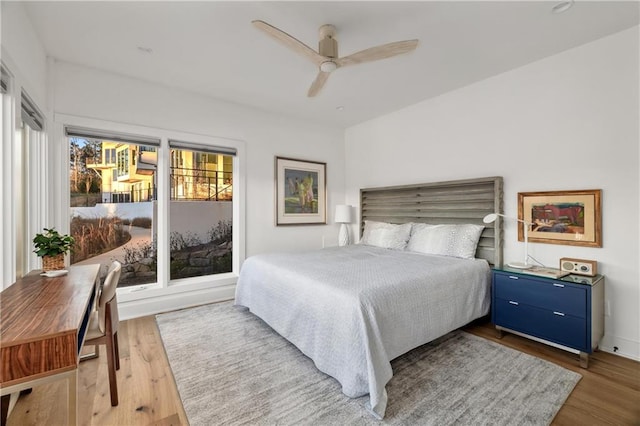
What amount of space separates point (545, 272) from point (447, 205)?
1.30 meters

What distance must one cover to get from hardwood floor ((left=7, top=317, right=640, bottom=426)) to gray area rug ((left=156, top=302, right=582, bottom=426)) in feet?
0.28

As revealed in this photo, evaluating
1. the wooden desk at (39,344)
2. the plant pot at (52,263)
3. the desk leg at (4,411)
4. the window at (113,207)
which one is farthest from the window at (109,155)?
the desk leg at (4,411)

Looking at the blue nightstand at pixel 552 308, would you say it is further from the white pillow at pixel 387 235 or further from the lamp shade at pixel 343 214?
the lamp shade at pixel 343 214

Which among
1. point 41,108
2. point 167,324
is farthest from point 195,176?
point 167,324

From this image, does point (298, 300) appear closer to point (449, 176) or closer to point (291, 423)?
point (291, 423)

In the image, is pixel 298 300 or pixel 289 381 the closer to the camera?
pixel 289 381

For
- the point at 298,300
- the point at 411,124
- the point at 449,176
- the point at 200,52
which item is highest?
the point at 200,52

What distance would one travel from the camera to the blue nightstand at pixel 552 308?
2191mm

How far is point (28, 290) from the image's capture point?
159cm

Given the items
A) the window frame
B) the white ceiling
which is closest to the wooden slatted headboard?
the white ceiling

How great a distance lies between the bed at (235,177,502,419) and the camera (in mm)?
1810

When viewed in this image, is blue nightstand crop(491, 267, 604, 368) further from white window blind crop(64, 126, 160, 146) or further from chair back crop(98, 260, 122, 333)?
white window blind crop(64, 126, 160, 146)

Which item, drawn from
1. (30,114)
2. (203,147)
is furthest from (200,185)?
(30,114)

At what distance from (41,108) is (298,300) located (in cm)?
288
